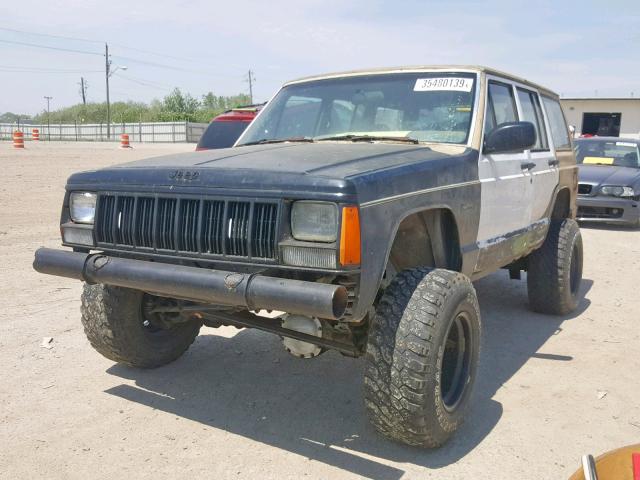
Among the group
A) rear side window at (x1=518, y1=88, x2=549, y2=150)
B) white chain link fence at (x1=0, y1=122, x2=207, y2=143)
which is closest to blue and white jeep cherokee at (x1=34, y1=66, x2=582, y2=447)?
rear side window at (x1=518, y1=88, x2=549, y2=150)

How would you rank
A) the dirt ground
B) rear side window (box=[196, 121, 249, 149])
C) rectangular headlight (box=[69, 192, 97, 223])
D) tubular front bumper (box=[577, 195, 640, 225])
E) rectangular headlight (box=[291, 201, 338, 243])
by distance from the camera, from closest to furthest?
rectangular headlight (box=[291, 201, 338, 243]) → the dirt ground → rectangular headlight (box=[69, 192, 97, 223]) → rear side window (box=[196, 121, 249, 149]) → tubular front bumper (box=[577, 195, 640, 225])

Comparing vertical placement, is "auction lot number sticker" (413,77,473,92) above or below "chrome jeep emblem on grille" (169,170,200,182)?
above

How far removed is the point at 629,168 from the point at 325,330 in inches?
400

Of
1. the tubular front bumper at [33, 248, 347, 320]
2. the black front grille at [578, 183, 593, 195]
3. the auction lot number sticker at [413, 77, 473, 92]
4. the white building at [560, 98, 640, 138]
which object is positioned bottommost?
the black front grille at [578, 183, 593, 195]

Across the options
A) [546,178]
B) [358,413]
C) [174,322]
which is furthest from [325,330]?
[546,178]

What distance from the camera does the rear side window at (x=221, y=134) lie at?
387 inches

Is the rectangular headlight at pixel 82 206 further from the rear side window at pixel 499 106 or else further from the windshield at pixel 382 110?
the rear side window at pixel 499 106

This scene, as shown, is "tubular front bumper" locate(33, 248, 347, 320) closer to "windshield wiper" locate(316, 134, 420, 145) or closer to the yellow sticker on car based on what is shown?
"windshield wiper" locate(316, 134, 420, 145)

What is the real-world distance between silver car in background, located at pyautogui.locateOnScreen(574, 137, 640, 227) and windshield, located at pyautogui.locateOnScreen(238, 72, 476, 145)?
7.78 meters

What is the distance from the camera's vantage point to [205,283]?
271 cm

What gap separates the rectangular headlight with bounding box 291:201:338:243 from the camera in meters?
2.60

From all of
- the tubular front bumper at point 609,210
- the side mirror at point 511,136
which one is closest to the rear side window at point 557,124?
the side mirror at point 511,136

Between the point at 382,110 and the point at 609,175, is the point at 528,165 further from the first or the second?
the point at 609,175

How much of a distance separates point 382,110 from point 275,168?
4.69 ft
